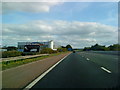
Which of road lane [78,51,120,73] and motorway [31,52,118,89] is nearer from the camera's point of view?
motorway [31,52,118,89]

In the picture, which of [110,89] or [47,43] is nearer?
[110,89]

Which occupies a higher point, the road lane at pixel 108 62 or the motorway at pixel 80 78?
the motorway at pixel 80 78

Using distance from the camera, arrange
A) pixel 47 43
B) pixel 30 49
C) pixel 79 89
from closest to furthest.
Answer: pixel 79 89
pixel 30 49
pixel 47 43

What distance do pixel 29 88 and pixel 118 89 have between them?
3393mm

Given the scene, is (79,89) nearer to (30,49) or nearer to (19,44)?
(30,49)

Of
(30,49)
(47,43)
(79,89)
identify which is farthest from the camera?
(47,43)

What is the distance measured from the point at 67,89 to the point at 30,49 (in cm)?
5247

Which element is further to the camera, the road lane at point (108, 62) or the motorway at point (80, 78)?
the road lane at point (108, 62)

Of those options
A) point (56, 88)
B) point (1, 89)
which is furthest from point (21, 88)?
point (56, 88)

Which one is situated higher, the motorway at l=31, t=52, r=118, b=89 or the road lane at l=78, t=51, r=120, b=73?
the motorway at l=31, t=52, r=118, b=89

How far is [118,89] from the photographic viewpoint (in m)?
7.27

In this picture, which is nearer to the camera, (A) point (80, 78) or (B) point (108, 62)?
(A) point (80, 78)

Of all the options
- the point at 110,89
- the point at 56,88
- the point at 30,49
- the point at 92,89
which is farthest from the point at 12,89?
the point at 30,49

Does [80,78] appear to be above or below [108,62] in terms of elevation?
above
